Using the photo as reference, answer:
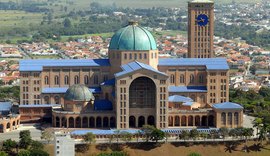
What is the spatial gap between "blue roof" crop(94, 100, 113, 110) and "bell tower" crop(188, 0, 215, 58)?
22.6 metres

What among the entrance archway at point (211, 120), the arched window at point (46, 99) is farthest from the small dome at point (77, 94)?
the entrance archway at point (211, 120)

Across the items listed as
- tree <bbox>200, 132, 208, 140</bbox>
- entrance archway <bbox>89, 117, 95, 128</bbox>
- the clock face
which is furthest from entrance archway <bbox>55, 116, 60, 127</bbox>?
the clock face

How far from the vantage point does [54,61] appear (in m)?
116

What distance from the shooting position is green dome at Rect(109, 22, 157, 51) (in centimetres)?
11200

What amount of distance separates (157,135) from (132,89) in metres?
8.64

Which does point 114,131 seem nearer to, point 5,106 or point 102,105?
point 102,105

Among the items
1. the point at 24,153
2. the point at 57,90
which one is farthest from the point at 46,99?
the point at 24,153

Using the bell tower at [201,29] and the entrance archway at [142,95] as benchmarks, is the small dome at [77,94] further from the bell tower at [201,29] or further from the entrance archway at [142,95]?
the bell tower at [201,29]

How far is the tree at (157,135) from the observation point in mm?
101562

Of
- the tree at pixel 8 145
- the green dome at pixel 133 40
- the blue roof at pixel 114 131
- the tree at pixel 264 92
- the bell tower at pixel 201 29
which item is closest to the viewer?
the tree at pixel 8 145

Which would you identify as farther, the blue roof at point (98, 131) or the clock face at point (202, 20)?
the clock face at point (202, 20)

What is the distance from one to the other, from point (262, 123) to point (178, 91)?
1326 cm

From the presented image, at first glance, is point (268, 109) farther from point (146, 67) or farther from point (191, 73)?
point (146, 67)

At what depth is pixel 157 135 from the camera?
333 ft
